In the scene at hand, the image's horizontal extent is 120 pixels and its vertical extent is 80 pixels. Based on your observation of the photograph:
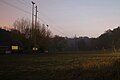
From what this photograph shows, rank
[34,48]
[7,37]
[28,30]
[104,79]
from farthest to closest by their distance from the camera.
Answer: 1. [28,30]
2. [7,37]
3. [34,48]
4. [104,79]

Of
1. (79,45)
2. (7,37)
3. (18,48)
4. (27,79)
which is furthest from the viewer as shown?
(79,45)

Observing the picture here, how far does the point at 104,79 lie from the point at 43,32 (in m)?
73.9

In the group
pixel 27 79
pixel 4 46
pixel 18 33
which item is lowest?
pixel 27 79

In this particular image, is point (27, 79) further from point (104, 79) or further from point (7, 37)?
point (7, 37)

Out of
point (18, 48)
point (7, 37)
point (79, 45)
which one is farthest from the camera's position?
point (79, 45)

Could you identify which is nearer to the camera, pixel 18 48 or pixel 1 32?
pixel 18 48

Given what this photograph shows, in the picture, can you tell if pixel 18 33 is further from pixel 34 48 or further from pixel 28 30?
pixel 34 48

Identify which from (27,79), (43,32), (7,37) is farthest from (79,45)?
(27,79)

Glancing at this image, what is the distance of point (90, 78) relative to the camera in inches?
456

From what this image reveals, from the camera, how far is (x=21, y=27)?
85.7m

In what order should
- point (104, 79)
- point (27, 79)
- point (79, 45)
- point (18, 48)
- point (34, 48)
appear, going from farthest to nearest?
1. point (79, 45)
2. point (18, 48)
3. point (34, 48)
4. point (27, 79)
5. point (104, 79)

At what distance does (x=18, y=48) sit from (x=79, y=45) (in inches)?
3304

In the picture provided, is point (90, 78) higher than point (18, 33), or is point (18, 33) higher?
point (18, 33)

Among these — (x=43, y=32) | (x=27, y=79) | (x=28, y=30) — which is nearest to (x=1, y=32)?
(x=28, y=30)
